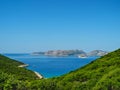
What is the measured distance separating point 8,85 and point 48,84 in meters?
5.69

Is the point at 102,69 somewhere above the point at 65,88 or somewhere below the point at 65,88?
above

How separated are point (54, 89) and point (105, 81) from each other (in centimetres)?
653

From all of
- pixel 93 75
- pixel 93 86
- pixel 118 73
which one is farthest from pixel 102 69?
pixel 93 86

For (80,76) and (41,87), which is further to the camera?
(80,76)

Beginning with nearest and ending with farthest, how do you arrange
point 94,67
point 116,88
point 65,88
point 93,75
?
1. point 116,88
2. point 65,88
3. point 93,75
4. point 94,67

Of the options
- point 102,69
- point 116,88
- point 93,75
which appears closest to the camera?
point 116,88

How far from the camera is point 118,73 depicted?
44469mm

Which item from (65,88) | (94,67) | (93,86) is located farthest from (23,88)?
(94,67)

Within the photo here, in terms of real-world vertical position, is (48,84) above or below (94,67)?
below

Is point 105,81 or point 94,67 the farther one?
point 94,67

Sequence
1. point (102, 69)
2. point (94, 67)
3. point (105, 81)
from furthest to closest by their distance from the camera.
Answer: point (94, 67) → point (102, 69) → point (105, 81)

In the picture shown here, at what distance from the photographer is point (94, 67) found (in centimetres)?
5991

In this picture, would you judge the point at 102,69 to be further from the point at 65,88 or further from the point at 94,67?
the point at 65,88

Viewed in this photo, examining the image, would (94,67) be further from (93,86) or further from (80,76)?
(93,86)
